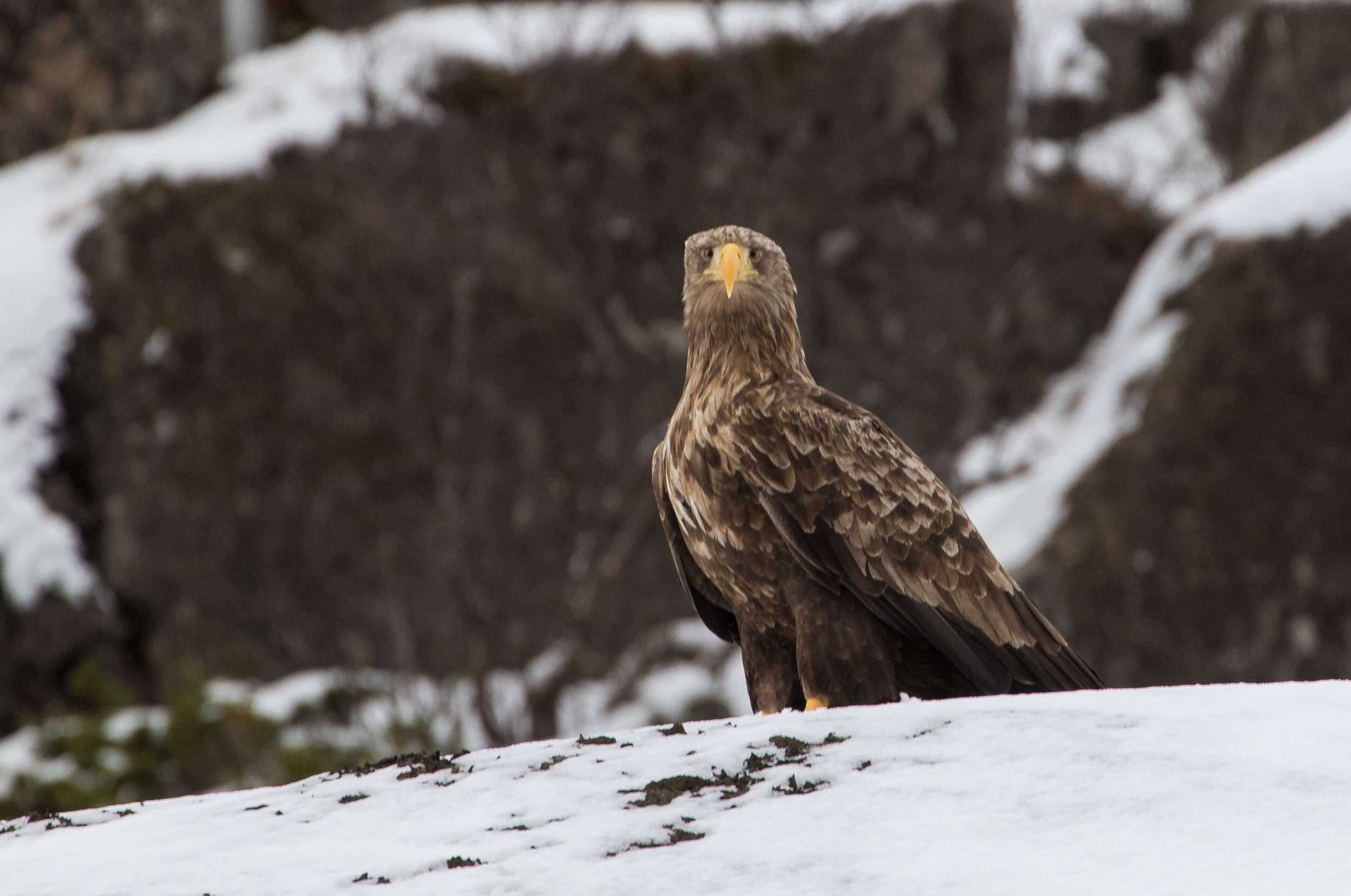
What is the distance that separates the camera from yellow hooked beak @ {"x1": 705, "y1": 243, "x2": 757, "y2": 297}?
3.96 m

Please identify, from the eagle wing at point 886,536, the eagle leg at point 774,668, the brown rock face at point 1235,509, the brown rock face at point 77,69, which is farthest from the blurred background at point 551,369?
the eagle wing at point 886,536

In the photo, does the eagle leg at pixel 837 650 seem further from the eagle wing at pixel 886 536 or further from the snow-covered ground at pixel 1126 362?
the snow-covered ground at pixel 1126 362

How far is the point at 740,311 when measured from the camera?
4.09 metres

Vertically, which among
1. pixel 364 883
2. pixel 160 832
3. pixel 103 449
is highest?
pixel 103 449

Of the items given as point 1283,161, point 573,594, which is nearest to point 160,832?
point 573,594

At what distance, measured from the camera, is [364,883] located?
94.8 inches

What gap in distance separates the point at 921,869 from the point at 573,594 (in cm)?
871

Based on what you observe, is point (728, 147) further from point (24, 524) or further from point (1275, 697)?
point (1275, 697)

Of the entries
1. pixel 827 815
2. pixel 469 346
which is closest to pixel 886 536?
pixel 827 815

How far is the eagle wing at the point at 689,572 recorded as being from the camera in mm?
4043

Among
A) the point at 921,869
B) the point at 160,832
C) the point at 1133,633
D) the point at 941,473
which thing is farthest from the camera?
the point at 941,473

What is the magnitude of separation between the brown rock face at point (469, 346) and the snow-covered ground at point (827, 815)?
25.6ft

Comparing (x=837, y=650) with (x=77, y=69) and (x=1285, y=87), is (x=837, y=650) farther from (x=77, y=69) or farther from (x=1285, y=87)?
(x=1285, y=87)

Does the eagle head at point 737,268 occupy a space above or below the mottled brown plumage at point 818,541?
above
